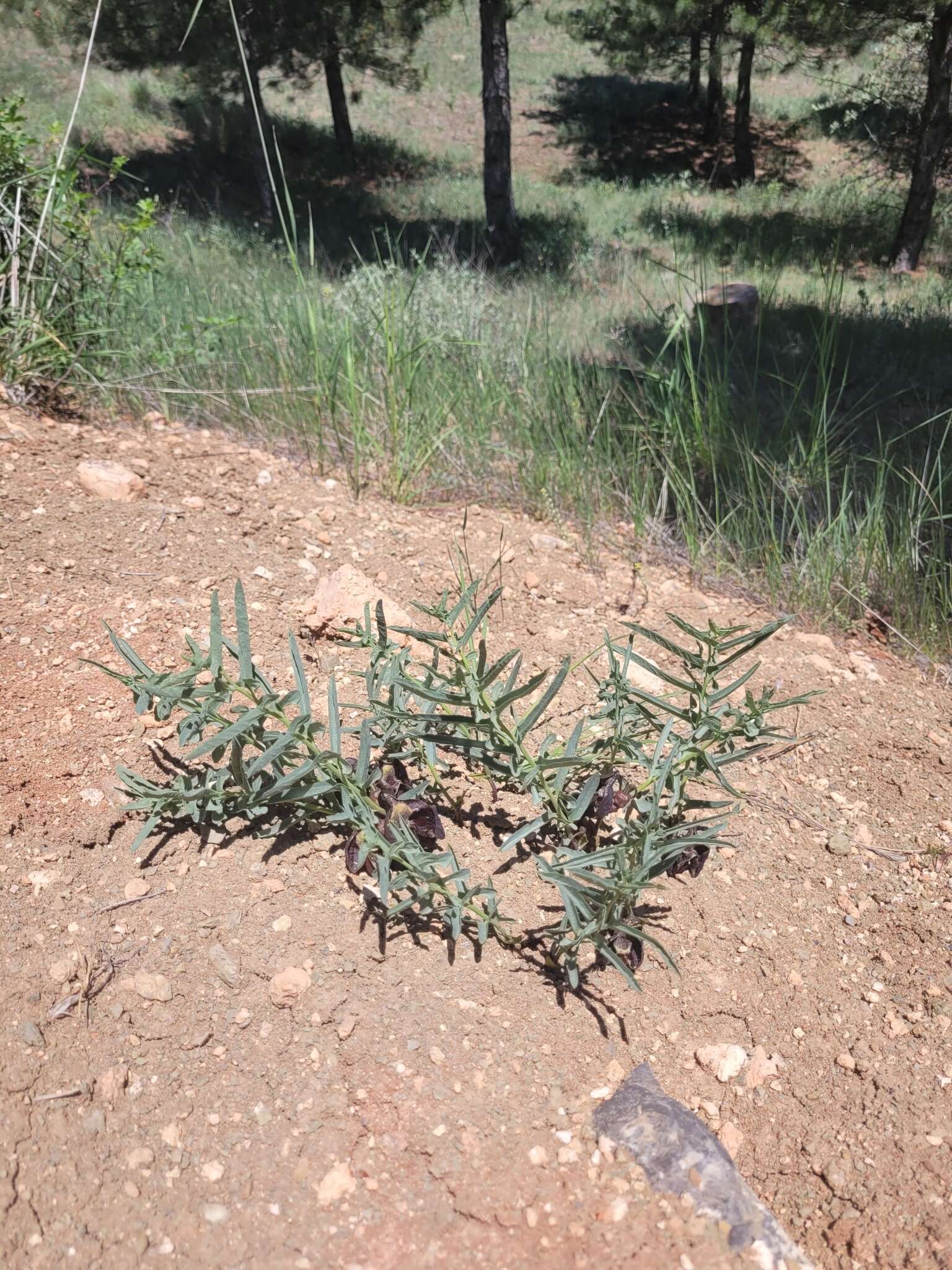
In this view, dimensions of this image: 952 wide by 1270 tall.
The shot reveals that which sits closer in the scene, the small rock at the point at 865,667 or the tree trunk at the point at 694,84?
the small rock at the point at 865,667

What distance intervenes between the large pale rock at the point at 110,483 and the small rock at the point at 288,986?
1466 millimetres

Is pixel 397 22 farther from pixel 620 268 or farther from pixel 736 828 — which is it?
pixel 736 828

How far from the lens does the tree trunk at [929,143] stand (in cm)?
815

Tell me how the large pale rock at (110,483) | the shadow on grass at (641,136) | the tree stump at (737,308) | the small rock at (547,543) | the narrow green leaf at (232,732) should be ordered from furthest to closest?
the shadow on grass at (641,136) < the tree stump at (737,308) < the small rock at (547,543) < the large pale rock at (110,483) < the narrow green leaf at (232,732)

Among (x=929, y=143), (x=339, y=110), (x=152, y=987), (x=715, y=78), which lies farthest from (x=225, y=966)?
(x=715, y=78)

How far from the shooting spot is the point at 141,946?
137cm

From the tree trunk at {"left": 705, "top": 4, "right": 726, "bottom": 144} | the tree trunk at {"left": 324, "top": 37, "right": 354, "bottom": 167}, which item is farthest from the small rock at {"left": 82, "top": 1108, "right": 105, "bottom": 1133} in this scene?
the tree trunk at {"left": 324, "top": 37, "right": 354, "bottom": 167}

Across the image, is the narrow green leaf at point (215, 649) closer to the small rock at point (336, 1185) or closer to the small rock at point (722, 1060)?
the small rock at point (336, 1185)

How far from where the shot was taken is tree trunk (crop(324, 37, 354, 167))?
13273 millimetres

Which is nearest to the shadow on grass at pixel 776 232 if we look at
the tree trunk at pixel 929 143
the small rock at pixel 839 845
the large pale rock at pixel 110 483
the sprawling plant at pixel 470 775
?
the tree trunk at pixel 929 143

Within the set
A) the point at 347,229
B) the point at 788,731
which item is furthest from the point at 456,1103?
the point at 347,229

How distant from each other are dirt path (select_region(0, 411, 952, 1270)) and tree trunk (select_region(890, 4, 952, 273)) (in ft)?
27.6

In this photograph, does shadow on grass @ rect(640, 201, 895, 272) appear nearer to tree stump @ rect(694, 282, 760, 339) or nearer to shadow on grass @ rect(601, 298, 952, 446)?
tree stump @ rect(694, 282, 760, 339)

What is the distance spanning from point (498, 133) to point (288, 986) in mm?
9774
